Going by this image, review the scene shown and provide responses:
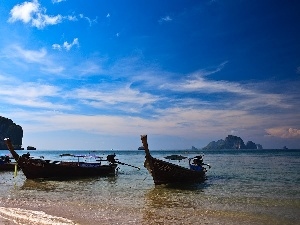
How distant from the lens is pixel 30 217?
11.2m

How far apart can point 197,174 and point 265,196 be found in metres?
8.03

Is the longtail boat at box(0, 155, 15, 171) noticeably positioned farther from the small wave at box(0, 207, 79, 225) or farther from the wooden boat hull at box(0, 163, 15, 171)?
the small wave at box(0, 207, 79, 225)

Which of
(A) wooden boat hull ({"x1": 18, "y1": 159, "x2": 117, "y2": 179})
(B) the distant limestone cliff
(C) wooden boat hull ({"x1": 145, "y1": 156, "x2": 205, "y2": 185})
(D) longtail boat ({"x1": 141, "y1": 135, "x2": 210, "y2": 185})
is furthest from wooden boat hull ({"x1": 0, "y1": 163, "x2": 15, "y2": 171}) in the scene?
(B) the distant limestone cliff

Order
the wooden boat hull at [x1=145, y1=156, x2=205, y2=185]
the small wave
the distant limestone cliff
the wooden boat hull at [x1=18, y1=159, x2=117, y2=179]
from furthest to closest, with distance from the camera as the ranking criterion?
1. the distant limestone cliff
2. the wooden boat hull at [x1=18, y1=159, x2=117, y2=179]
3. the wooden boat hull at [x1=145, y1=156, x2=205, y2=185]
4. the small wave

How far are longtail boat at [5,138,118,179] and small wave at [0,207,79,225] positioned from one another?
1365 cm

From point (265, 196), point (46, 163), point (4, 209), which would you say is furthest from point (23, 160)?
point (265, 196)

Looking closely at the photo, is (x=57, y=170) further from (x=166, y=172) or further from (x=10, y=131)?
(x=10, y=131)

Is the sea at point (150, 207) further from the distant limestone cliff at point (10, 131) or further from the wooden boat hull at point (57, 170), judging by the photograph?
the distant limestone cliff at point (10, 131)

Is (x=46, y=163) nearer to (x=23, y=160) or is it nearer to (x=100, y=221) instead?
(x=23, y=160)

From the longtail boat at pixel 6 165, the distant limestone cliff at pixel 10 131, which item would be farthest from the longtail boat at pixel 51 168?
the distant limestone cliff at pixel 10 131

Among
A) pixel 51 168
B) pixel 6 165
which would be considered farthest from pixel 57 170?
pixel 6 165

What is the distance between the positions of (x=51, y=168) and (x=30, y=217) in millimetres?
16011

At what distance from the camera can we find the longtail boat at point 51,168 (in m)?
25.6

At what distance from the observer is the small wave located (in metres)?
10.5
